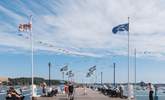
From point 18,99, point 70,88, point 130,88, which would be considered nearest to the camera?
point 18,99

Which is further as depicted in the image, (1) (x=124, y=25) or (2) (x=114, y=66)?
(2) (x=114, y=66)

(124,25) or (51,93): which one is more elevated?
(124,25)

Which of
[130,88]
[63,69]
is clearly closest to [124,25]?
[130,88]

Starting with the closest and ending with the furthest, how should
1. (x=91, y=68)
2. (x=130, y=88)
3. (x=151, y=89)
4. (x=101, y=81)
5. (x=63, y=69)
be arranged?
1. (x=151, y=89)
2. (x=130, y=88)
3. (x=63, y=69)
4. (x=91, y=68)
5. (x=101, y=81)

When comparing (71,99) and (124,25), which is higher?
(124,25)

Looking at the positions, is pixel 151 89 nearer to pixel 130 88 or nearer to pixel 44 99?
pixel 130 88

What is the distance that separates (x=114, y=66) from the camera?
118 metres

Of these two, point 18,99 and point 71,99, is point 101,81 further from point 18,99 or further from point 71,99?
point 18,99

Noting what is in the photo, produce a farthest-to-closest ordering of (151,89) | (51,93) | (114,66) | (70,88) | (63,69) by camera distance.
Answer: (114,66) → (63,69) → (51,93) → (70,88) → (151,89)

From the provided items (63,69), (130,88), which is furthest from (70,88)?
(63,69)

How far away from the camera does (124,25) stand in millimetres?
43281

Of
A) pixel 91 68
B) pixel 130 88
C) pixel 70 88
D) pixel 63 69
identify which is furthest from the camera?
pixel 91 68

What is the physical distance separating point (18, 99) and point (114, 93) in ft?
75.9

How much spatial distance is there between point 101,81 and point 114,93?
106 meters
